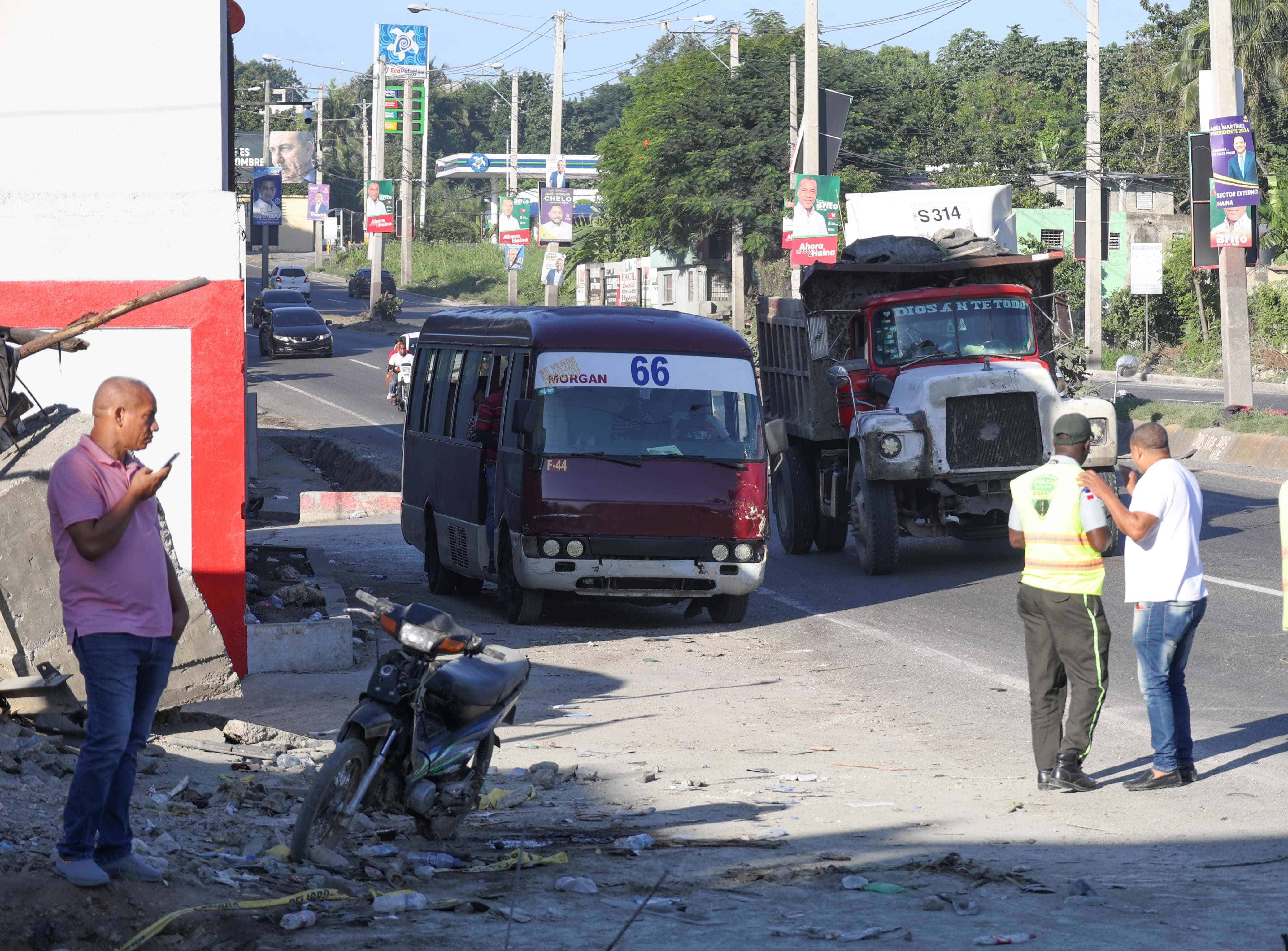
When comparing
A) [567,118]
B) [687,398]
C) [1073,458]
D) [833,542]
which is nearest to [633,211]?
[833,542]

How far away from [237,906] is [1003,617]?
887 centimetres

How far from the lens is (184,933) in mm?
5059

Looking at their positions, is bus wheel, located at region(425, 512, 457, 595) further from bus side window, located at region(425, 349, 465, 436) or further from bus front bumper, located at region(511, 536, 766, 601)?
bus front bumper, located at region(511, 536, 766, 601)

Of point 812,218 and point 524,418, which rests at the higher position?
point 812,218

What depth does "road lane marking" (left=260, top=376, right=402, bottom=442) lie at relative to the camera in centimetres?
3438

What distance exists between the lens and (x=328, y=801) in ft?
19.0

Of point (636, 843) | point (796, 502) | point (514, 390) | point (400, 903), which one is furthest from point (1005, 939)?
point (796, 502)

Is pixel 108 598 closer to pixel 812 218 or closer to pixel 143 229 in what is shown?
pixel 143 229

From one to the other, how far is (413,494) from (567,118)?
13193 centimetres

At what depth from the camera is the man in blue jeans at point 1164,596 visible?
7.39m

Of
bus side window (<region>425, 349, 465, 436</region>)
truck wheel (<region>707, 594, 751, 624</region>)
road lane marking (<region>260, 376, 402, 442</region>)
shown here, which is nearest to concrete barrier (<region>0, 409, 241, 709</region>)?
truck wheel (<region>707, 594, 751, 624</region>)

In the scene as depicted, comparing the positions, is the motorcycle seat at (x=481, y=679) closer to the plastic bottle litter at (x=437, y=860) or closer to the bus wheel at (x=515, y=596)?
the plastic bottle litter at (x=437, y=860)

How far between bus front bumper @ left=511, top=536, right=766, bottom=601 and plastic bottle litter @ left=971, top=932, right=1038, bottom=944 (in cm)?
757

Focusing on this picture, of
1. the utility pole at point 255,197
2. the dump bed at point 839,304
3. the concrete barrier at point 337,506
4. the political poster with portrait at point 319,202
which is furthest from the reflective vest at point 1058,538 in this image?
the political poster with portrait at point 319,202
